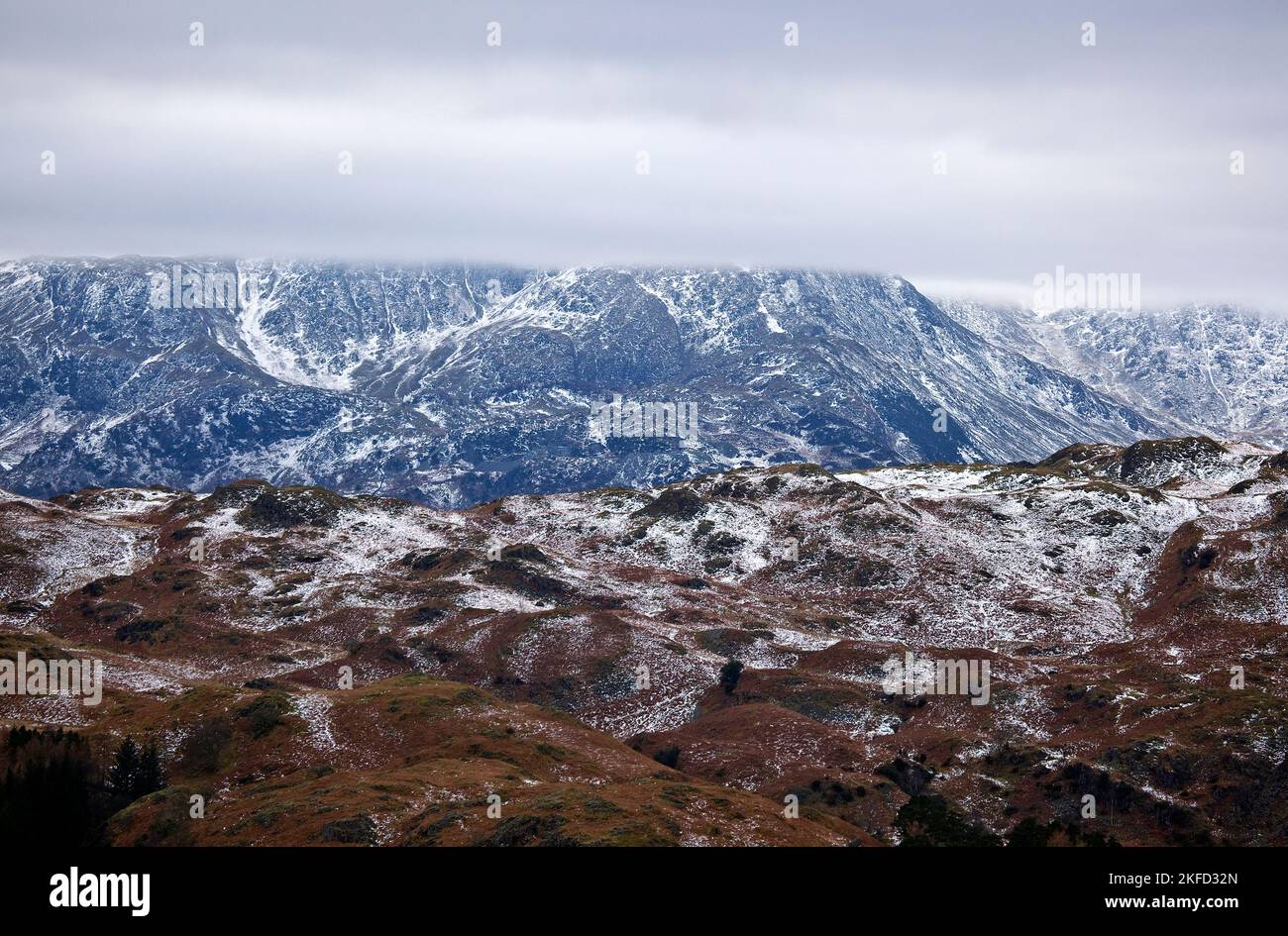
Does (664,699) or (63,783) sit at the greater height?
(63,783)

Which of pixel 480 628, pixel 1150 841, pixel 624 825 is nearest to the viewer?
pixel 624 825

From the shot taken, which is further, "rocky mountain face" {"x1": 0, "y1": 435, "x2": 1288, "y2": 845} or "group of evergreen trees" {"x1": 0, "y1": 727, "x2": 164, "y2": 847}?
"rocky mountain face" {"x1": 0, "y1": 435, "x2": 1288, "y2": 845}

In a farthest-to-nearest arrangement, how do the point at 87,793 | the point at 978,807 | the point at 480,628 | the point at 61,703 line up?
the point at 480,628 → the point at 61,703 → the point at 978,807 → the point at 87,793

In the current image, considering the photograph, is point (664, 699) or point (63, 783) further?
point (664, 699)

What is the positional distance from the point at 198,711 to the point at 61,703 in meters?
17.4

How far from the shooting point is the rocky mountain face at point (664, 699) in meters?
88.9

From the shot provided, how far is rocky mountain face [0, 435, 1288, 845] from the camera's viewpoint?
292ft

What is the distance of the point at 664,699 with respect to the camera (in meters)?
147

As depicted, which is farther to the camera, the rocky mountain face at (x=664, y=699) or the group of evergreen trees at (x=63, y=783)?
the rocky mountain face at (x=664, y=699)

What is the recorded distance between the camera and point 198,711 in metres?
111
